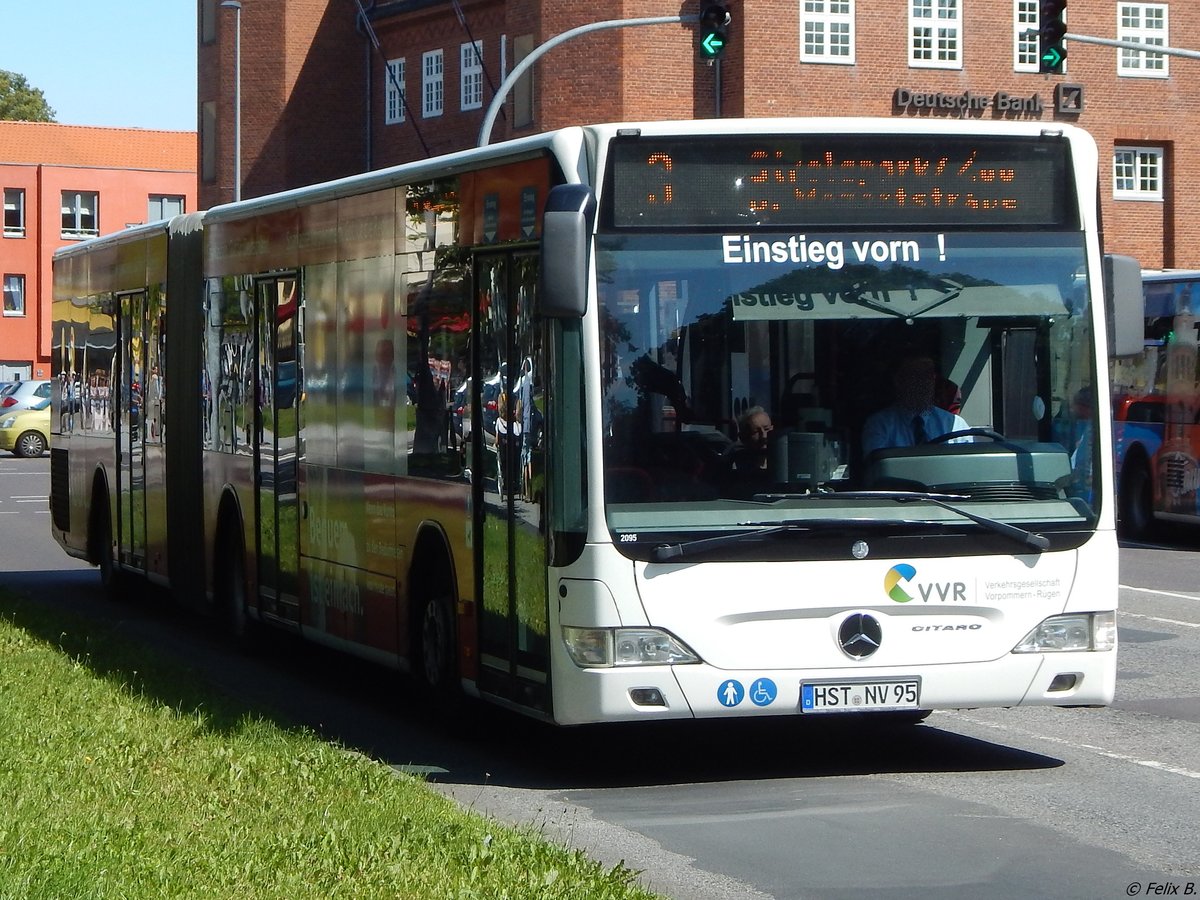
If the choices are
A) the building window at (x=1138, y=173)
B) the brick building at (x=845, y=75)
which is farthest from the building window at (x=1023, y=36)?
the building window at (x=1138, y=173)

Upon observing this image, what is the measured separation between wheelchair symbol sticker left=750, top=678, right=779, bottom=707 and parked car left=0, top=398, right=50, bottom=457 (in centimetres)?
4615

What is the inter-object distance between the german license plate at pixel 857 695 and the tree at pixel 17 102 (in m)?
111

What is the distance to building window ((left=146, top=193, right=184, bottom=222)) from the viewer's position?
3644 inches

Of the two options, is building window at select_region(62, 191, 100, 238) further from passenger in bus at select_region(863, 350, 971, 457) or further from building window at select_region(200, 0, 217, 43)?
passenger in bus at select_region(863, 350, 971, 457)

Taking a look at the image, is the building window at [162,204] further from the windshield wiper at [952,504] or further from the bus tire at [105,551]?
the windshield wiper at [952,504]

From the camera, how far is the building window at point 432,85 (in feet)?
196

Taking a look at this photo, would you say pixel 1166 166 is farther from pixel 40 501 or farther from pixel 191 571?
pixel 191 571

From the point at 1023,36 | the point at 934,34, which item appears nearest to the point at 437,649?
the point at 934,34

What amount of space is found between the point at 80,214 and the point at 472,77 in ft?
122

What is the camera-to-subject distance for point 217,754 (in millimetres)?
9383

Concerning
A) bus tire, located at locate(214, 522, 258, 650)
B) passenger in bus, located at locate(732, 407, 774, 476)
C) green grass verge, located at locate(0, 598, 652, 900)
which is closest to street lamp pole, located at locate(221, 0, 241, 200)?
bus tire, located at locate(214, 522, 258, 650)

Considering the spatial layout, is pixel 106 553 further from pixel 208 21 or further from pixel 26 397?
pixel 208 21

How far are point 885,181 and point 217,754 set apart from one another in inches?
151

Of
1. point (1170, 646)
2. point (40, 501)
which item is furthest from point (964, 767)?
point (40, 501)
